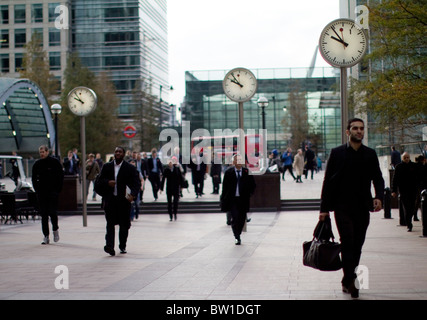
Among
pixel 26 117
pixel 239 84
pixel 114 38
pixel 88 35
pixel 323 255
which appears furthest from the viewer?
pixel 114 38

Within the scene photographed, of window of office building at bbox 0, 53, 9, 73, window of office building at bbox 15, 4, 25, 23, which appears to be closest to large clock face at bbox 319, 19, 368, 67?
window of office building at bbox 0, 53, 9, 73

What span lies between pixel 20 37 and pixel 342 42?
3297 inches

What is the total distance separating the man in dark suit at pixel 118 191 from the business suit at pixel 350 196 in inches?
204

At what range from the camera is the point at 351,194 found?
734 cm

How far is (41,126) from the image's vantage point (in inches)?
2138

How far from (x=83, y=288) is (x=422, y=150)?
609 inches

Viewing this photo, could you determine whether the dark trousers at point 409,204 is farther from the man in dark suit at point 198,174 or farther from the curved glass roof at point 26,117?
the curved glass roof at point 26,117

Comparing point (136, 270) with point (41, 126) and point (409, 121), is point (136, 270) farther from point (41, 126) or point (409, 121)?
point (41, 126)

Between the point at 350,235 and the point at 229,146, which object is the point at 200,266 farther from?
the point at 229,146

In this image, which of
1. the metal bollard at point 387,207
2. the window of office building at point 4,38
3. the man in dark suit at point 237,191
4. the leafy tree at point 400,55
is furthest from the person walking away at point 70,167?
the window of office building at point 4,38

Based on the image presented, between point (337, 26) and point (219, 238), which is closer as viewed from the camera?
point (337, 26)

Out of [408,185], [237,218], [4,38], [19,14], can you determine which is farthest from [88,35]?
[237,218]
